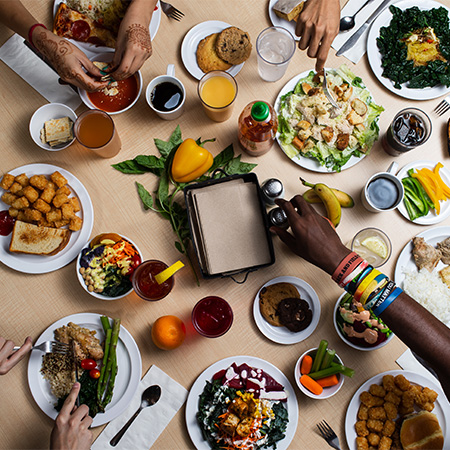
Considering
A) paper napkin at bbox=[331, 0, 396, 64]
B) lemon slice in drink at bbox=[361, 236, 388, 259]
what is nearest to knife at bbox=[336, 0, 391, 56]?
paper napkin at bbox=[331, 0, 396, 64]

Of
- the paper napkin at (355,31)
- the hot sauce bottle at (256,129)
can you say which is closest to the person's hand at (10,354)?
the hot sauce bottle at (256,129)

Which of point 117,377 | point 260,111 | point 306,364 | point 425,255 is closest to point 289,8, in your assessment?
point 260,111

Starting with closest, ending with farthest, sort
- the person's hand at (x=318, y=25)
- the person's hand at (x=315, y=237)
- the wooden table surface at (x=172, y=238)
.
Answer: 1. the person's hand at (x=315, y=237)
2. the person's hand at (x=318, y=25)
3. the wooden table surface at (x=172, y=238)

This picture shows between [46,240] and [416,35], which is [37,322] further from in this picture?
[416,35]

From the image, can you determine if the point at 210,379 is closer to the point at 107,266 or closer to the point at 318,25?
the point at 107,266

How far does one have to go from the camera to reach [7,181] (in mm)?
1896

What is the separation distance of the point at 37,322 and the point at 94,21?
4.89ft

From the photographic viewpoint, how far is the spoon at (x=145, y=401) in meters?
1.86

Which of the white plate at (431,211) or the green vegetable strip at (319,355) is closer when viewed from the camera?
the green vegetable strip at (319,355)

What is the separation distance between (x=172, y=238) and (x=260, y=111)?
29.1 inches

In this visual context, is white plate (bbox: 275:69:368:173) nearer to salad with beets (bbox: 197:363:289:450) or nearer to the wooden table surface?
the wooden table surface

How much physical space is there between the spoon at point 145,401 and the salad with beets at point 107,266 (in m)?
0.48

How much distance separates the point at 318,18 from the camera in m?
1.80

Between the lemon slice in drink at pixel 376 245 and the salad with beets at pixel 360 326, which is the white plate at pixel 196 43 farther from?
the salad with beets at pixel 360 326
